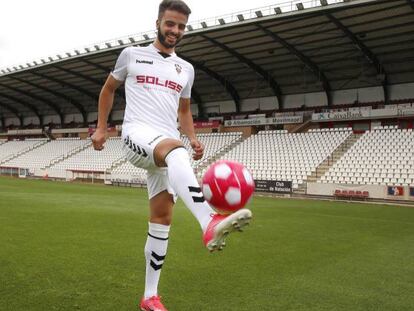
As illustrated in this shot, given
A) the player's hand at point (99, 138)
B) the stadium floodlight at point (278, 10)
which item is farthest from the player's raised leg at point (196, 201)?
the stadium floodlight at point (278, 10)

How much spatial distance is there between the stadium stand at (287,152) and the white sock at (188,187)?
2054cm

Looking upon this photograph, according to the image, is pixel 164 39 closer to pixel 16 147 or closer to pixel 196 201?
pixel 196 201

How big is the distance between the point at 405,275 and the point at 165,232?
10.7ft

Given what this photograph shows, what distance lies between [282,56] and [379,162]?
10254 millimetres

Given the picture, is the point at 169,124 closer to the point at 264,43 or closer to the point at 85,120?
the point at 264,43

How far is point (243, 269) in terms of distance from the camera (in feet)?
17.3

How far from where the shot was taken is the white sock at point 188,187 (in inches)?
106

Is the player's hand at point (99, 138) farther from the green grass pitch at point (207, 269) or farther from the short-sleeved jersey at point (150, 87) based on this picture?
the green grass pitch at point (207, 269)

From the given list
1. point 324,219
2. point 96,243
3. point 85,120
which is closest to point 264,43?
point 324,219

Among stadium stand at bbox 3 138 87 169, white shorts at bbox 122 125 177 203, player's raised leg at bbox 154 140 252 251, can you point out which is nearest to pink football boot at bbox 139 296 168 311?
white shorts at bbox 122 125 177 203

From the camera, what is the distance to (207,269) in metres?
5.22

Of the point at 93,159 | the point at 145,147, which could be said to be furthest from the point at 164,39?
the point at 93,159

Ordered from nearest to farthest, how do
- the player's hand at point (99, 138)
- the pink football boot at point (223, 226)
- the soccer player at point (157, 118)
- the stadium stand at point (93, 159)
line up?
1. the pink football boot at point (223, 226)
2. the soccer player at point (157, 118)
3. the player's hand at point (99, 138)
4. the stadium stand at point (93, 159)

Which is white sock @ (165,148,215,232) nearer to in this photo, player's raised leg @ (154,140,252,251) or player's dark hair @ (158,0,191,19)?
player's raised leg @ (154,140,252,251)
